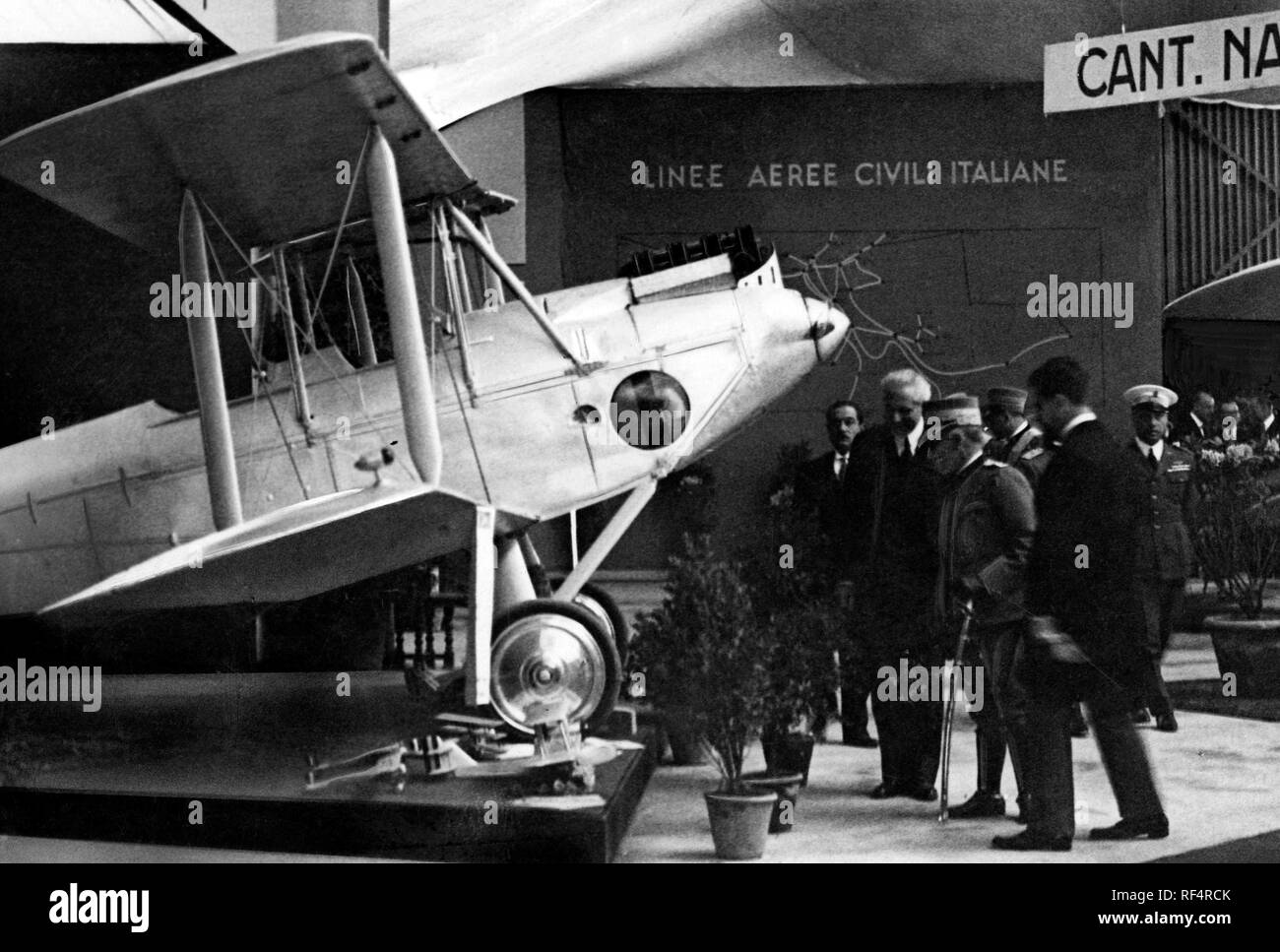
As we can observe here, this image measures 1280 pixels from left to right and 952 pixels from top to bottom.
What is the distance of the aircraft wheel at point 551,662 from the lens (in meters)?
3.87

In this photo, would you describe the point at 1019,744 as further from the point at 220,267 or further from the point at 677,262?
the point at 220,267

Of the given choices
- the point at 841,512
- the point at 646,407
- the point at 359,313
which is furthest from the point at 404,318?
the point at 841,512

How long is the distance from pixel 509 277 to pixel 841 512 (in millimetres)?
1247

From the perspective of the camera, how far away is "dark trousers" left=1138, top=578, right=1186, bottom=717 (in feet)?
14.0

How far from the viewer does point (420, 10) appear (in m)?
4.22

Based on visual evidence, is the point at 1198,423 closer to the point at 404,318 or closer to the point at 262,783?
the point at 404,318

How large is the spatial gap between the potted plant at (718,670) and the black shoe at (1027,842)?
708mm

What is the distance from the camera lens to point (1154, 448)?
14.2 feet

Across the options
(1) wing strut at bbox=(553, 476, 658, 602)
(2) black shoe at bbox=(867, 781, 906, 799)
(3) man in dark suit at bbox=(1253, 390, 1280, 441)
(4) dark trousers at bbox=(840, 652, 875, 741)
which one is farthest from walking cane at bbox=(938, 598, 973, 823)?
(3) man in dark suit at bbox=(1253, 390, 1280, 441)

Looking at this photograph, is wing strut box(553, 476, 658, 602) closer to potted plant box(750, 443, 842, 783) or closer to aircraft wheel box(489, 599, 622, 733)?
aircraft wheel box(489, 599, 622, 733)

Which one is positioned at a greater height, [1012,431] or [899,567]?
[1012,431]

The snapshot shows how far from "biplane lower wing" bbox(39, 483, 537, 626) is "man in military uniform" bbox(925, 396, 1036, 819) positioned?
50.9 inches

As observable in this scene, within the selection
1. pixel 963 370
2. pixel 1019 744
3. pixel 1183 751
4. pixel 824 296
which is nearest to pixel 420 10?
pixel 824 296
